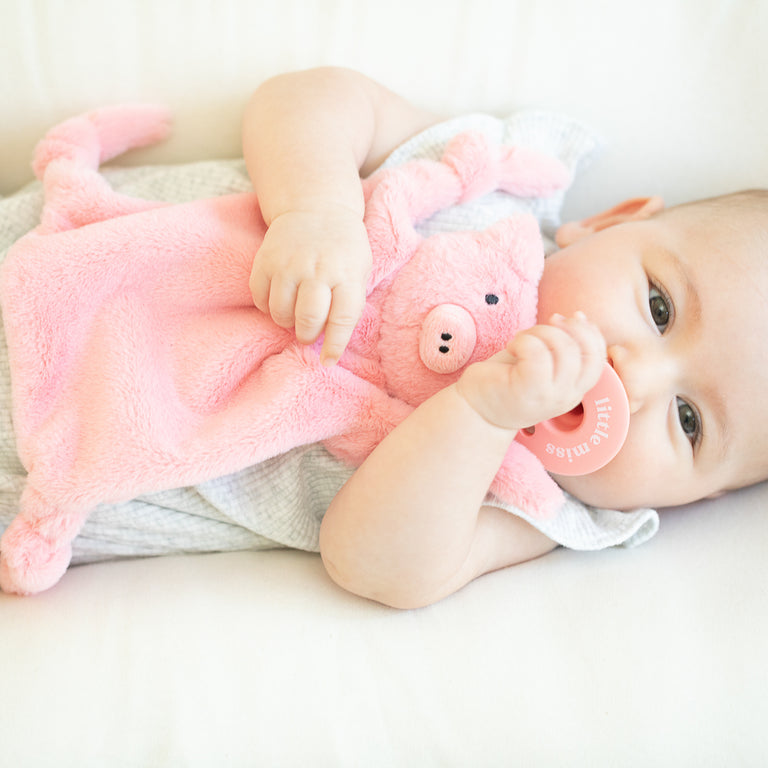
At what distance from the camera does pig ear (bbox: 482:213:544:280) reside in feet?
2.84

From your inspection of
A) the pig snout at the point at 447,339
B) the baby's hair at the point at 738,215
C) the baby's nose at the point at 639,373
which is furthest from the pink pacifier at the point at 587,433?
the baby's hair at the point at 738,215

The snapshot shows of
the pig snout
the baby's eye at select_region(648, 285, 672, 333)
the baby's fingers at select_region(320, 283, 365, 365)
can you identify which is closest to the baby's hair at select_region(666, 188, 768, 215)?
the baby's eye at select_region(648, 285, 672, 333)

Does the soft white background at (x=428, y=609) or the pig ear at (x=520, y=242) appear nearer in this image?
the soft white background at (x=428, y=609)

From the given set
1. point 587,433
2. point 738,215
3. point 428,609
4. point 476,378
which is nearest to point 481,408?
point 476,378

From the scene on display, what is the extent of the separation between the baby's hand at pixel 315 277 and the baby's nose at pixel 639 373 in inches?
11.7

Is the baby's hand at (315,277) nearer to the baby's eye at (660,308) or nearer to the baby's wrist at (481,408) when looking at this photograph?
the baby's wrist at (481,408)

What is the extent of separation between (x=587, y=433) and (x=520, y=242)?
24cm

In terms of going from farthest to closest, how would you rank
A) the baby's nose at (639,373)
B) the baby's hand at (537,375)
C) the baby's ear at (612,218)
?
the baby's ear at (612,218)
the baby's nose at (639,373)
the baby's hand at (537,375)

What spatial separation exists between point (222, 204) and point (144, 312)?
0.17 meters

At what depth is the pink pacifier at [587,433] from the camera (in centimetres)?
79

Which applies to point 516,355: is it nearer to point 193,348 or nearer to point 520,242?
point 520,242

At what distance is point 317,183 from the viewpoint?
843 mm

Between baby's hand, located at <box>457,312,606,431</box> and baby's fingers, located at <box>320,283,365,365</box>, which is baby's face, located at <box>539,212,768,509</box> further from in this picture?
baby's fingers, located at <box>320,283,365,365</box>

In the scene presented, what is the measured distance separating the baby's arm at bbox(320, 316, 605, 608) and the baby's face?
0.12 meters
